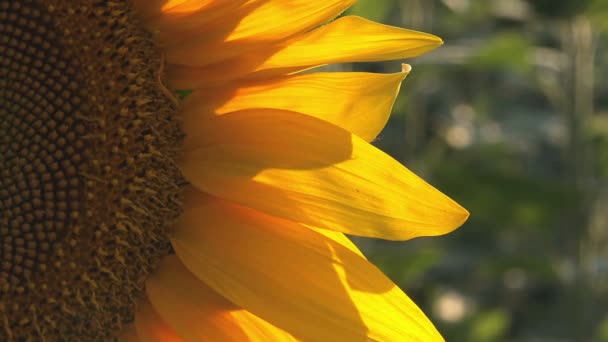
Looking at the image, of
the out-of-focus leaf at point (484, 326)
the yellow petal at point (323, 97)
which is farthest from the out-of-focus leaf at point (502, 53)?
the yellow petal at point (323, 97)

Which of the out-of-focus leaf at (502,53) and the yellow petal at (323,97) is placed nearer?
the yellow petal at (323,97)

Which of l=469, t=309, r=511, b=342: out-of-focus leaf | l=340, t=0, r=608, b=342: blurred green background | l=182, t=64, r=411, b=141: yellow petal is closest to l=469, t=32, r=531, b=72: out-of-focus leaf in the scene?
l=340, t=0, r=608, b=342: blurred green background

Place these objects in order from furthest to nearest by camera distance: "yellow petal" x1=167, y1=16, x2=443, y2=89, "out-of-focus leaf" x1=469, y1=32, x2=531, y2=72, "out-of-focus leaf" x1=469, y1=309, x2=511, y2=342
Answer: "out-of-focus leaf" x1=469, y1=309, x2=511, y2=342
"out-of-focus leaf" x1=469, y1=32, x2=531, y2=72
"yellow petal" x1=167, y1=16, x2=443, y2=89

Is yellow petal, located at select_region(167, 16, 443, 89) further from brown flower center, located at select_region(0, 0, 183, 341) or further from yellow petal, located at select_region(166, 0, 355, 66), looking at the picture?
brown flower center, located at select_region(0, 0, 183, 341)

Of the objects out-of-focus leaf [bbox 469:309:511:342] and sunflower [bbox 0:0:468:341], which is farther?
out-of-focus leaf [bbox 469:309:511:342]

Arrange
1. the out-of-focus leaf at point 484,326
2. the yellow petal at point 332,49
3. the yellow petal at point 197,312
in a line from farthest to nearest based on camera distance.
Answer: the out-of-focus leaf at point 484,326
the yellow petal at point 197,312
the yellow petal at point 332,49

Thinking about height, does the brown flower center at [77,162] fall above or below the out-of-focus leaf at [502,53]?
above

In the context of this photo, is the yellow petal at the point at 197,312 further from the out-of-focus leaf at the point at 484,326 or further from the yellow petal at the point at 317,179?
the out-of-focus leaf at the point at 484,326

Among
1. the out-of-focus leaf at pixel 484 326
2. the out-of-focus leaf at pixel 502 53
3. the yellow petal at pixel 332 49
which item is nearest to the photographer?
the yellow petal at pixel 332 49
